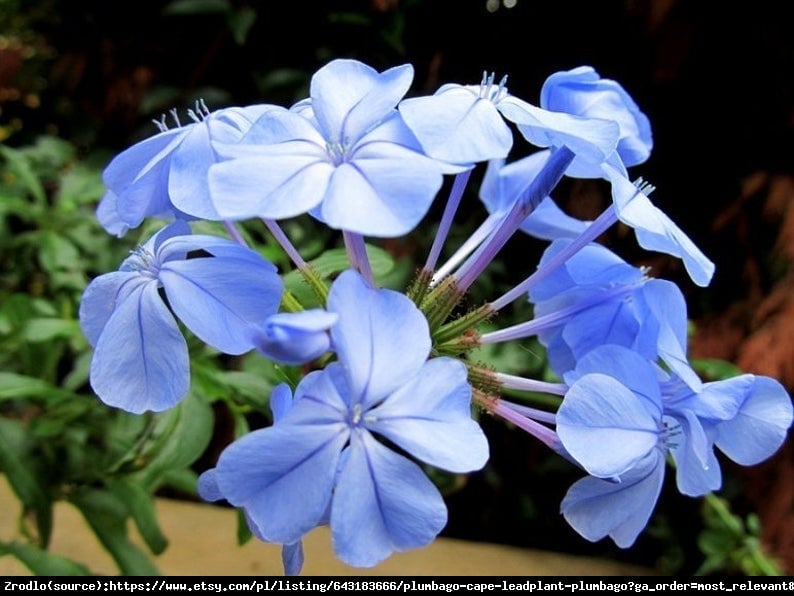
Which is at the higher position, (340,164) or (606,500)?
(340,164)

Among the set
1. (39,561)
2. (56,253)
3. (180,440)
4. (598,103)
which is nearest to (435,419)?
(598,103)

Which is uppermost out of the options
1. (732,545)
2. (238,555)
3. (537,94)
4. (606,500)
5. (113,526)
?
(606,500)

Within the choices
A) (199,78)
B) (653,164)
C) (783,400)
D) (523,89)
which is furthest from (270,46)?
(783,400)

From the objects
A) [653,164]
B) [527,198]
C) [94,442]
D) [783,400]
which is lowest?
[94,442]

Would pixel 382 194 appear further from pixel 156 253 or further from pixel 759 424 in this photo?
pixel 759 424

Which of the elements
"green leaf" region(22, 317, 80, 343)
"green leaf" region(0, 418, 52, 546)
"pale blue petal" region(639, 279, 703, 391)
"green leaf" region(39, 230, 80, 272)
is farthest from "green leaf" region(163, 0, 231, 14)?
"pale blue petal" region(639, 279, 703, 391)
